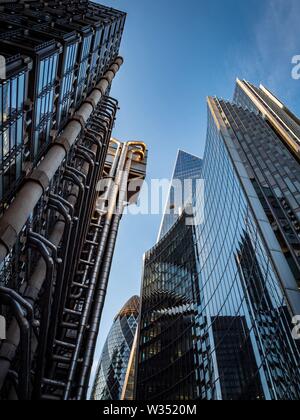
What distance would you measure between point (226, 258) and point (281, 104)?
75.2m

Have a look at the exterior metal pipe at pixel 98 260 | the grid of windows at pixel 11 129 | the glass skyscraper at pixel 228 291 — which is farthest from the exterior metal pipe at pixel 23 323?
the glass skyscraper at pixel 228 291

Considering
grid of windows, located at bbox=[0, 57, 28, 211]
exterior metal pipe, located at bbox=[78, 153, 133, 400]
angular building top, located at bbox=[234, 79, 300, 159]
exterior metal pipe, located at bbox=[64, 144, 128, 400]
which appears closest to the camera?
grid of windows, located at bbox=[0, 57, 28, 211]

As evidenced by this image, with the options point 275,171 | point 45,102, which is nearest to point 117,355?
point 275,171

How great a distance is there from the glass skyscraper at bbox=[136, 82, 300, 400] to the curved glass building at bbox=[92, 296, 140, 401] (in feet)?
184

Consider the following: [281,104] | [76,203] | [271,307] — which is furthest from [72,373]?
[281,104]

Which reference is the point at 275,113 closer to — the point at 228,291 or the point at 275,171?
the point at 275,171

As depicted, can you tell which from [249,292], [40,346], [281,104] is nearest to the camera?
[40,346]

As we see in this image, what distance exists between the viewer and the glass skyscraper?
29766 millimetres

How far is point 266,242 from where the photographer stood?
107ft

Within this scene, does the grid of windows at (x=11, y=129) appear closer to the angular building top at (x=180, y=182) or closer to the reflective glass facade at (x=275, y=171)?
the reflective glass facade at (x=275, y=171)

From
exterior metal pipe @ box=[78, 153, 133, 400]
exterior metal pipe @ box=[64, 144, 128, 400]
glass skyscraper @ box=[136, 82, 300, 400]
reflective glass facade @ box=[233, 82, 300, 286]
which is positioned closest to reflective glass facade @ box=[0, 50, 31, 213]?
exterior metal pipe @ box=[64, 144, 128, 400]

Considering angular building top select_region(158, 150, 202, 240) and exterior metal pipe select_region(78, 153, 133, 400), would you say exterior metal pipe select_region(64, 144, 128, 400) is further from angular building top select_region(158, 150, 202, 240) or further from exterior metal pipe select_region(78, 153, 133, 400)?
angular building top select_region(158, 150, 202, 240)

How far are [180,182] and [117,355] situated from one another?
263 ft
